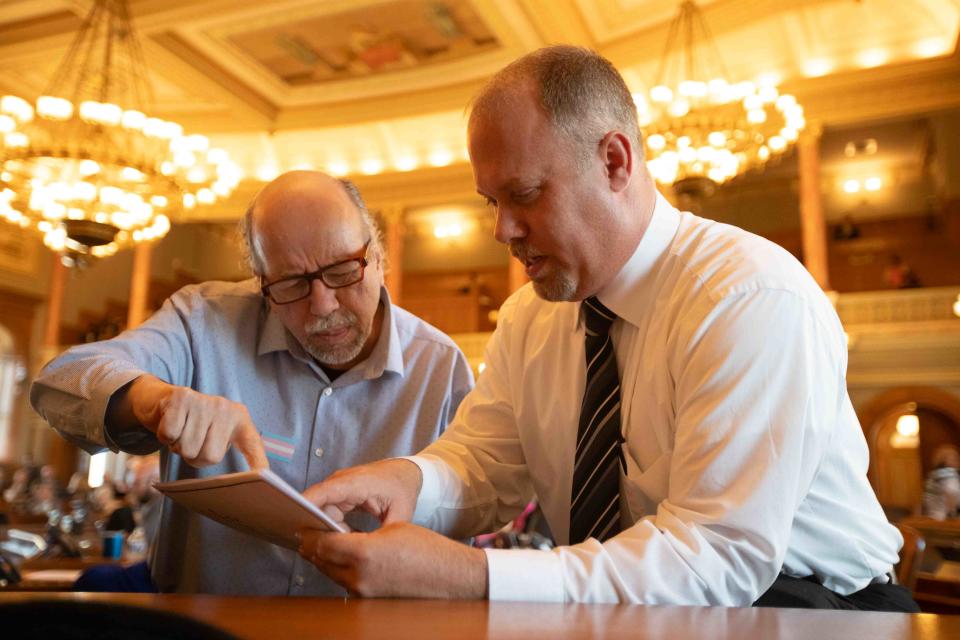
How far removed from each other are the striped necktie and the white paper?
584mm

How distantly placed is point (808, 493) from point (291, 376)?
1365 millimetres

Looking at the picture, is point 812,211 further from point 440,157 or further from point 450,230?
point 450,230

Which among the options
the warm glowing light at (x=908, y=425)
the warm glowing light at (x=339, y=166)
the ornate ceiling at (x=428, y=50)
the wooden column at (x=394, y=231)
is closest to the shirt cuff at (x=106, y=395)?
the ornate ceiling at (x=428, y=50)

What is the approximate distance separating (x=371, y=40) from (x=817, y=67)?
20.6 ft

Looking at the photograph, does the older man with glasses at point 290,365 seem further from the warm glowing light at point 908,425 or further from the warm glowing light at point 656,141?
the warm glowing light at point 908,425

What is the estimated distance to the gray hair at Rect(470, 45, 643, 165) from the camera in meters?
1.67

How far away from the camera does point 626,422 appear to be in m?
1.72

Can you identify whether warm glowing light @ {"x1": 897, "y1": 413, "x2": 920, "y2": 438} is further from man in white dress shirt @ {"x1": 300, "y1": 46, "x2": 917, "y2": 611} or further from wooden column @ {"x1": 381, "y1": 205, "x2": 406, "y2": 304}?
man in white dress shirt @ {"x1": 300, "y1": 46, "x2": 917, "y2": 611}

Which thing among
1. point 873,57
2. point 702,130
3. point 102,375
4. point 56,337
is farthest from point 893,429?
point 56,337

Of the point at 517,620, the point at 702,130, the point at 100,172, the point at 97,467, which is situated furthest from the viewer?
the point at 97,467

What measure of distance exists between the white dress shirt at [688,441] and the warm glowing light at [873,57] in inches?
445

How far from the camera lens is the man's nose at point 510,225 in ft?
5.85

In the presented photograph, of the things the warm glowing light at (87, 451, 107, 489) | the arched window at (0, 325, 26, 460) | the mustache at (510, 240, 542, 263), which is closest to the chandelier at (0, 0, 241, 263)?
the warm glowing light at (87, 451, 107, 489)

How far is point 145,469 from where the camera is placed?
267 inches
